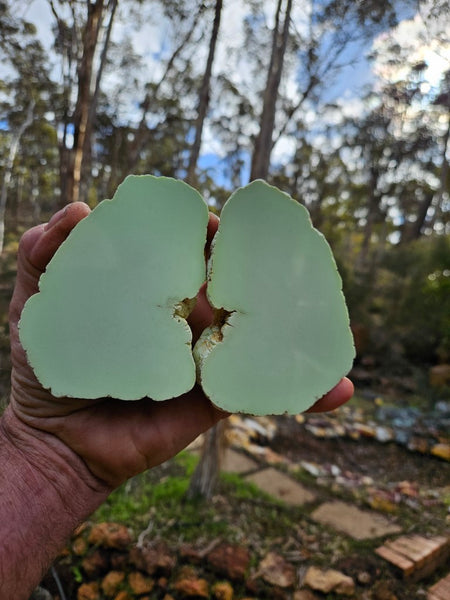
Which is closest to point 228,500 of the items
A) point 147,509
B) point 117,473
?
point 147,509

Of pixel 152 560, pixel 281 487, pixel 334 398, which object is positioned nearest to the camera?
pixel 334 398

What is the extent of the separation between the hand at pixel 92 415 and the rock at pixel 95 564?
3.44 ft

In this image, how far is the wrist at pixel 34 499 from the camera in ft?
3.00

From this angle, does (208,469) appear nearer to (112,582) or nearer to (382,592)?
(112,582)

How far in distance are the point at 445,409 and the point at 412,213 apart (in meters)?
14.2

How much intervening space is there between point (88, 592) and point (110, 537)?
0.23m

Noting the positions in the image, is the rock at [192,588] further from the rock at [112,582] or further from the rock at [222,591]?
the rock at [112,582]

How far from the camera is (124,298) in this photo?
37.7 inches

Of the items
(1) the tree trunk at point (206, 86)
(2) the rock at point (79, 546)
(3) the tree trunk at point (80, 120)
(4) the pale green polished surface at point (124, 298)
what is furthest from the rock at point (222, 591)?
(1) the tree trunk at point (206, 86)

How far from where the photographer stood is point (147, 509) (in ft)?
7.84

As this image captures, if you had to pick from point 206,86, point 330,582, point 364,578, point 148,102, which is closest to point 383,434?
point 364,578

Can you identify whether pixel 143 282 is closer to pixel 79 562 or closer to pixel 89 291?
pixel 89 291

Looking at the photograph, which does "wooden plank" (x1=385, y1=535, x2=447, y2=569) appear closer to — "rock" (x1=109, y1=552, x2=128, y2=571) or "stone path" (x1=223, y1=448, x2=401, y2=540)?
"stone path" (x1=223, y1=448, x2=401, y2=540)

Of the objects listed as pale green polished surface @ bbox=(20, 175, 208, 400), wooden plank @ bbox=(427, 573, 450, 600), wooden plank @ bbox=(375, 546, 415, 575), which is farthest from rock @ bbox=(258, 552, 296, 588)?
pale green polished surface @ bbox=(20, 175, 208, 400)
